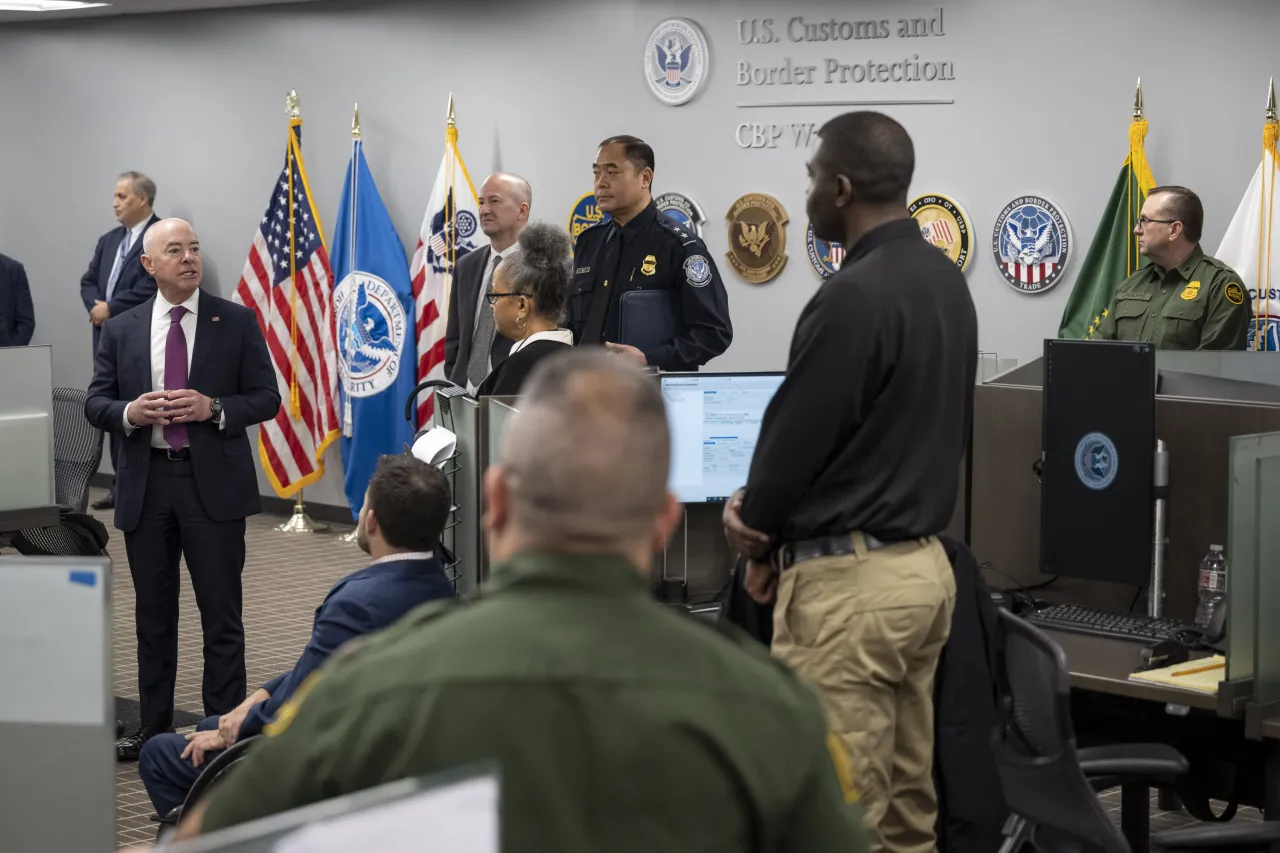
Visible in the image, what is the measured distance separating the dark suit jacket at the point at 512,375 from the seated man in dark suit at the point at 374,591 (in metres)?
0.56

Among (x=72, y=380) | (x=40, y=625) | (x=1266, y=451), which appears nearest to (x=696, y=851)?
(x=40, y=625)

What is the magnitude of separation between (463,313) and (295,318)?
2519mm

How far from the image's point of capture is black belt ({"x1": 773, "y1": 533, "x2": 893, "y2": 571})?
110 inches

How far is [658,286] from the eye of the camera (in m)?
4.91

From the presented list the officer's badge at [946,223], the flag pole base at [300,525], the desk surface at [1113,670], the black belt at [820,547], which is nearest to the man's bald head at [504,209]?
the officer's badge at [946,223]

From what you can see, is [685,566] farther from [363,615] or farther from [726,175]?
[726,175]

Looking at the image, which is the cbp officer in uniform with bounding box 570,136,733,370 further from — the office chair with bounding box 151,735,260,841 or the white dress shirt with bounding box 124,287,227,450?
the office chair with bounding box 151,735,260,841

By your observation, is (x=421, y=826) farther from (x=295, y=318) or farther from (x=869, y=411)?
(x=295, y=318)

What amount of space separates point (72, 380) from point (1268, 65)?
758 cm

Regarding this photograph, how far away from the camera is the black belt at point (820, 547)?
9.17ft

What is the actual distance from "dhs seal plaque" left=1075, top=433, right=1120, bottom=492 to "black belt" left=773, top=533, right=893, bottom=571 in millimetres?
1160

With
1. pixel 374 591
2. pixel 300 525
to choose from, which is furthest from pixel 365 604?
pixel 300 525

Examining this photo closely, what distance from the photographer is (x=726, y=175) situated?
7.55 m

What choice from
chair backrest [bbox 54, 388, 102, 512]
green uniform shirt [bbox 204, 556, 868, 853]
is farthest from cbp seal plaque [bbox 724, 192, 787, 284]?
green uniform shirt [bbox 204, 556, 868, 853]
